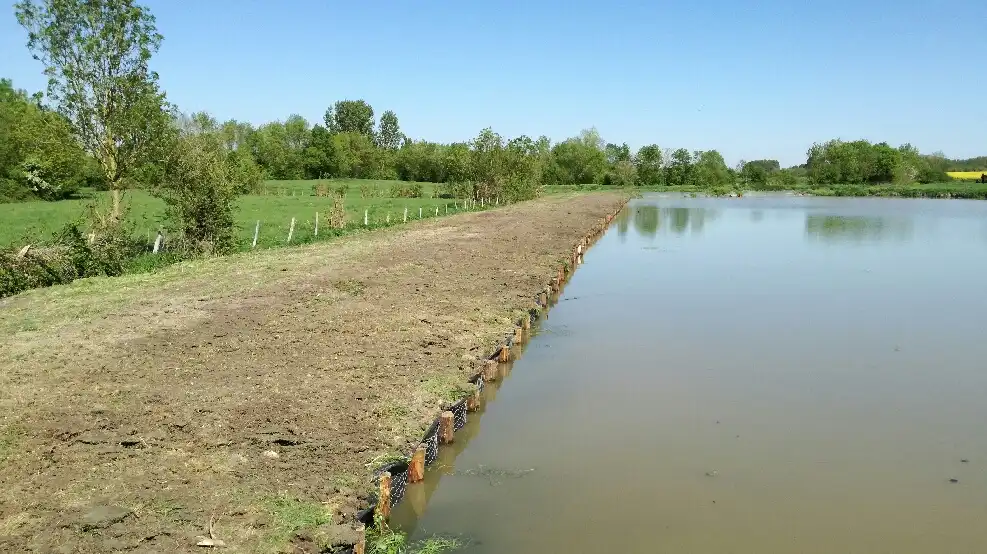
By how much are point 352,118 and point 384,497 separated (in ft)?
383

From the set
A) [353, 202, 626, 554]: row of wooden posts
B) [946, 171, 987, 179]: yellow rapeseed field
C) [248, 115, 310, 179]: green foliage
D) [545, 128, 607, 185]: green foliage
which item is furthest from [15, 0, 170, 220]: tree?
[946, 171, 987, 179]: yellow rapeseed field

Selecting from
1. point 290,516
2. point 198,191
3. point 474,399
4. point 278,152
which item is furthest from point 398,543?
point 278,152

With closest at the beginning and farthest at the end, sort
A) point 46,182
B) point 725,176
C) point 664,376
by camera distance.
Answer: point 664,376
point 46,182
point 725,176

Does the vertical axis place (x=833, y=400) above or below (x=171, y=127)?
below

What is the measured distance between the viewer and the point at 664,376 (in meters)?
8.98

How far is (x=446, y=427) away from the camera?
6570 mm

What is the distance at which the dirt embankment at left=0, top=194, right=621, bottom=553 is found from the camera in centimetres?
440

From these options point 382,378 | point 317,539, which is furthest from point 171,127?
point 317,539

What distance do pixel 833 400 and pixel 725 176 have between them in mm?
94325

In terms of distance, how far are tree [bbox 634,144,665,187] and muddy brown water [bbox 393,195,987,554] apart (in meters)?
82.3

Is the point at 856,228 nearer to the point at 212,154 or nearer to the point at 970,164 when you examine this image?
the point at 212,154

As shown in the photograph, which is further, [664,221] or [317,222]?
[664,221]

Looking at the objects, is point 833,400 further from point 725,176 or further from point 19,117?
point 725,176

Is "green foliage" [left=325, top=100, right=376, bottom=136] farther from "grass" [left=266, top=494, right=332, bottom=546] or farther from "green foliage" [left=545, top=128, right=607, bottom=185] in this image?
"grass" [left=266, top=494, right=332, bottom=546]
